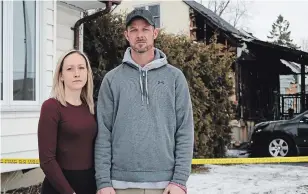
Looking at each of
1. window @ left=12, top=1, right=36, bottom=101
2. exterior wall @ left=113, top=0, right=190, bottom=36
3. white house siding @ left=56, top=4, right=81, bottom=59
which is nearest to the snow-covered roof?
white house siding @ left=56, top=4, right=81, bottom=59

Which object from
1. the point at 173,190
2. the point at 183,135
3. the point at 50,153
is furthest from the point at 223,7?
the point at 50,153

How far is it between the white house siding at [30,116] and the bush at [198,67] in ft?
3.36

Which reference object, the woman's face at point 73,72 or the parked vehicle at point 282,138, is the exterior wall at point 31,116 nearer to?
the woman's face at point 73,72

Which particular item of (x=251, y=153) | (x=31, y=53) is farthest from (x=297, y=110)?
(x=31, y=53)

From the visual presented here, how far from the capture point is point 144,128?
2627 millimetres

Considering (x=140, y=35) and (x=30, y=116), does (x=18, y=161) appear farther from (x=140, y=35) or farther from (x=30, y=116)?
(x=140, y=35)

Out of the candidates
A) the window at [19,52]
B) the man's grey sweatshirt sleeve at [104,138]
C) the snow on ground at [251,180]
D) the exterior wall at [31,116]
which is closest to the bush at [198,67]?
the snow on ground at [251,180]

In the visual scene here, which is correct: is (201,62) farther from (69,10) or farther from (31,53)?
(31,53)

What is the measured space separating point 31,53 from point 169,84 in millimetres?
4025

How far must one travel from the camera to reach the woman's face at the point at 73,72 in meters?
2.70

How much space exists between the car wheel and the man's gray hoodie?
30.4 feet

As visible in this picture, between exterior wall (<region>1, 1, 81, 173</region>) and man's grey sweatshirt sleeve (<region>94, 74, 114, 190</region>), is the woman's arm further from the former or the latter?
exterior wall (<region>1, 1, 81, 173</region>)

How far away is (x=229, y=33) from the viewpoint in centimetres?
1709

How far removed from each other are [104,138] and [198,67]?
6910mm
